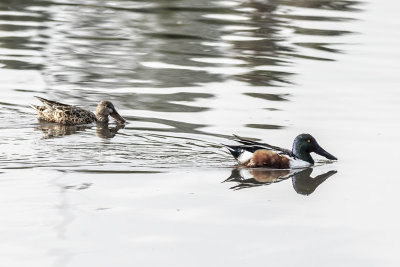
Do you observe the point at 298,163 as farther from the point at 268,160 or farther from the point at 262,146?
the point at 262,146

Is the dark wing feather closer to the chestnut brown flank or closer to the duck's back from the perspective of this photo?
the chestnut brown flank

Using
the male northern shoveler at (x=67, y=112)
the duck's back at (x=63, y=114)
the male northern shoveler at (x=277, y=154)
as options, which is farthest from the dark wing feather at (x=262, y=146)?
the duck's back at (x=63, y=114)

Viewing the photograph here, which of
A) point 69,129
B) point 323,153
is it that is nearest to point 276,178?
point 323,153

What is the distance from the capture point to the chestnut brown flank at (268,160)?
33.8 feet

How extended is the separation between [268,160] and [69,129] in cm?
271

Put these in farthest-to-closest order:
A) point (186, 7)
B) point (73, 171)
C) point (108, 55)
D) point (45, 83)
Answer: point (186, 7) < point (108, 55) < point (45, 83) < point (73, 171)

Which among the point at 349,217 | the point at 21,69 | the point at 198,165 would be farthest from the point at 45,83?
the point at 349,217

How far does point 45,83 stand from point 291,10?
26.5 ft

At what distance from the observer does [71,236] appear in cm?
766

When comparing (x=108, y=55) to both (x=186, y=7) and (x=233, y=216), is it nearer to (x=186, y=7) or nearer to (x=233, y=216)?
(x=186, y=7)

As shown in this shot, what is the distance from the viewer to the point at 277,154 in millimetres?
10312

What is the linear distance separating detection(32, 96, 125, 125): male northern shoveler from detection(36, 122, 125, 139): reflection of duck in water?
65 mm

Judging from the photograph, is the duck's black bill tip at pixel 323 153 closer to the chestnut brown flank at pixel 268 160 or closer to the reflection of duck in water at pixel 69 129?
the chestnut brown flank at pixel 268 160

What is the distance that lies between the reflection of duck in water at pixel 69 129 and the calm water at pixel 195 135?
3cm
